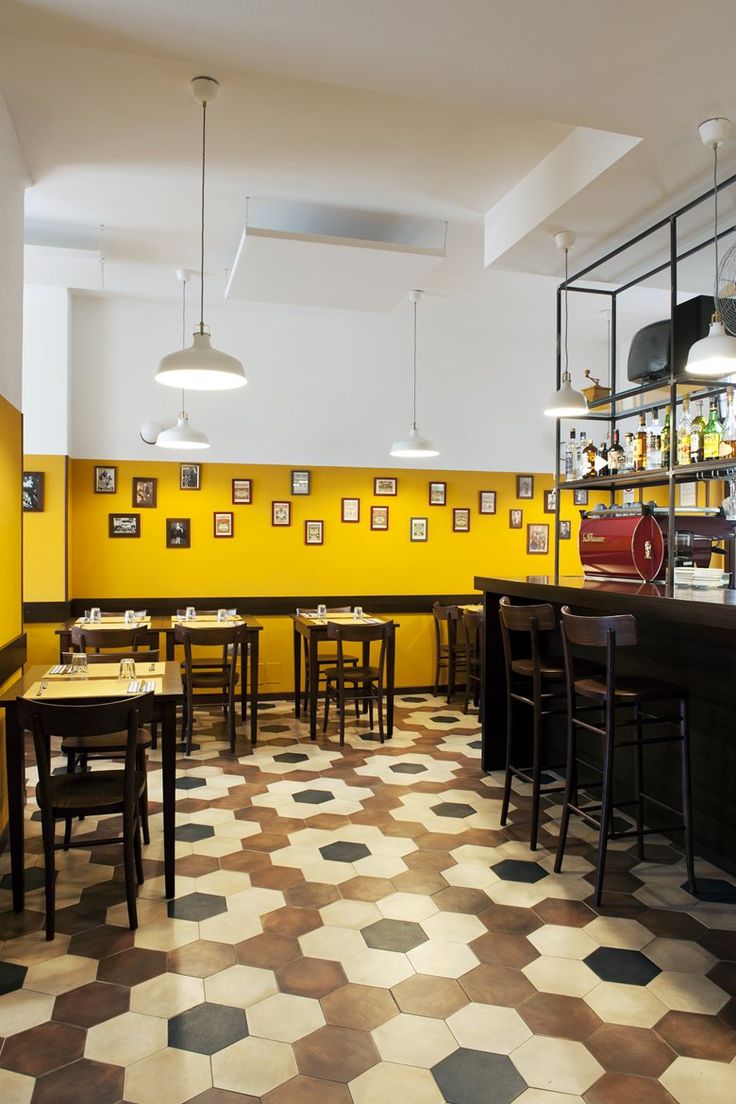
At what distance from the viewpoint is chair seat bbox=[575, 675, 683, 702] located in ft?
10.1

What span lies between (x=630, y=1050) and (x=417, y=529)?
571 cm

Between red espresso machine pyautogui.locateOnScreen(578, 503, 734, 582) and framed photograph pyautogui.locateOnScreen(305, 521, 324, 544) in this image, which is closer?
red espresso machine pyautogui.locateOnScreen(578, 503, 734, 582)

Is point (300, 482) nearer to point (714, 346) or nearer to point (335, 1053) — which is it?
point (714, 346)

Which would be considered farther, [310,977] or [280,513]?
[280,513]

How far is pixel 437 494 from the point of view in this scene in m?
7.70

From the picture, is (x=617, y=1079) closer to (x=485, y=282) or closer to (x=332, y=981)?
(x=332, y=981)

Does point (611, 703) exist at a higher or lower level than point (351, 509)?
lower

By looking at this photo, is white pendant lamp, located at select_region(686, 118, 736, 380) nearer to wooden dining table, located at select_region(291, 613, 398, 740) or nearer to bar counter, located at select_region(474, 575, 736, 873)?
bar counter, located at select_region(474, 575, 736, 873)

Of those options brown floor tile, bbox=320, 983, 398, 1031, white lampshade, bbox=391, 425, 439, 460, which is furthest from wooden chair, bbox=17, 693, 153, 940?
white lampshade, bbox=391, 425, 439, 460

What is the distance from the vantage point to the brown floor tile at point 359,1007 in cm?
234

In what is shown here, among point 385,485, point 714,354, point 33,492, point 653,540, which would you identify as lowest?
point 653,540

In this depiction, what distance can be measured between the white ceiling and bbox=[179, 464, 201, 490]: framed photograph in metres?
2.10

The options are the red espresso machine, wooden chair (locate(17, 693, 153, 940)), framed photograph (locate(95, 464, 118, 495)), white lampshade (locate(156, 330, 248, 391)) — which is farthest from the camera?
framed photograph (locate(95, 464, 118, 495))

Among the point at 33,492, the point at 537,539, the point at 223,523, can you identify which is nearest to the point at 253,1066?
the point at 33,492
